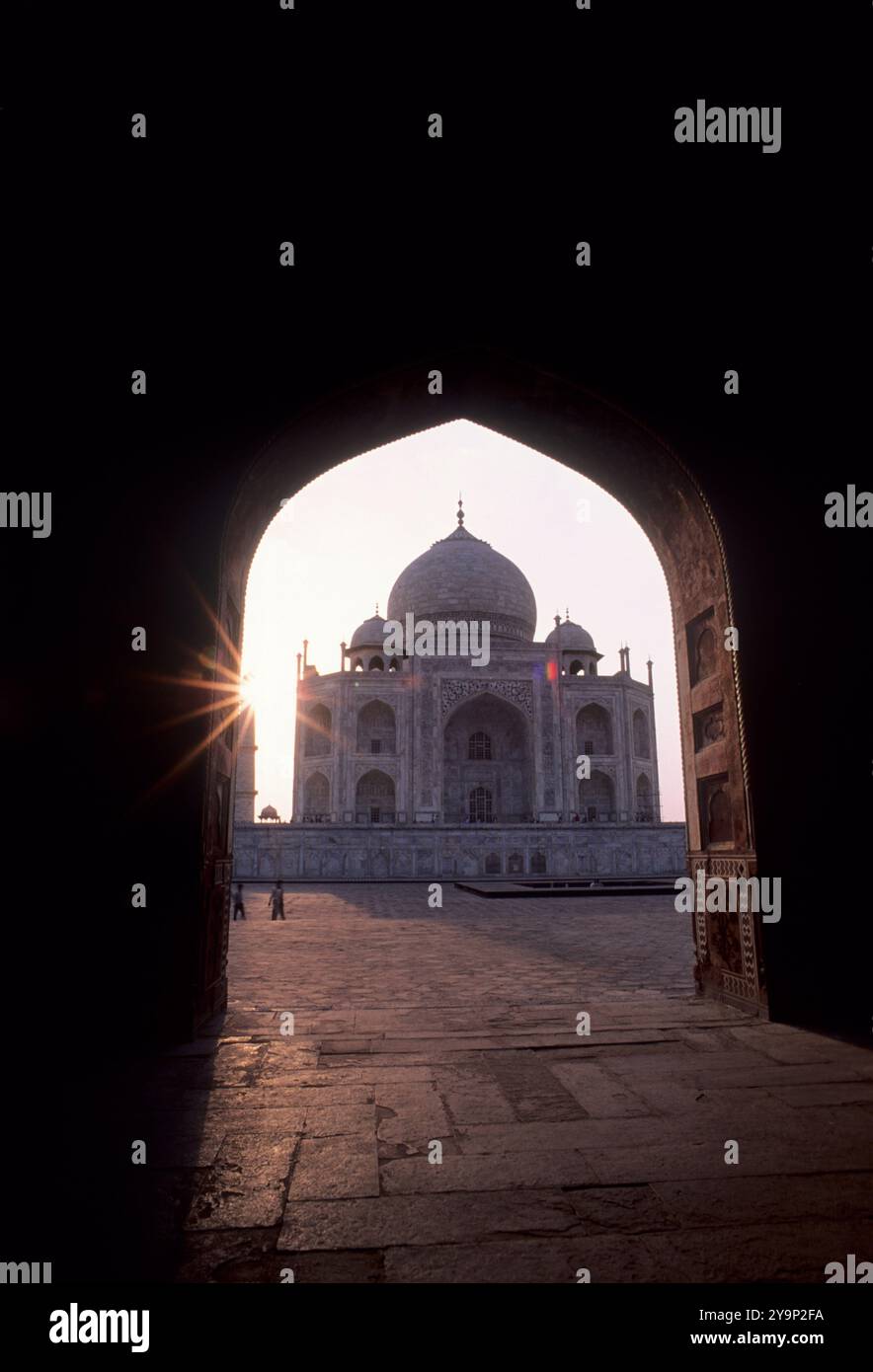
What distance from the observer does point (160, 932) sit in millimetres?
3879

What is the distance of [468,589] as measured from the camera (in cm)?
3625

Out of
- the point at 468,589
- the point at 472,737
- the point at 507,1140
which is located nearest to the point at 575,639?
the point at 468,589

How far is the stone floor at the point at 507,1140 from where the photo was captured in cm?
180

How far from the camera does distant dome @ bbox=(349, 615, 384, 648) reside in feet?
124

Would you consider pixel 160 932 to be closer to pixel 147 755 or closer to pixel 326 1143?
pixel 147 755

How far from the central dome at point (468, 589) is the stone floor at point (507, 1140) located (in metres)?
31.5

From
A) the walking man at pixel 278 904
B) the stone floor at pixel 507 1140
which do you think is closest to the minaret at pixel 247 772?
the walking man at pixel 278 904

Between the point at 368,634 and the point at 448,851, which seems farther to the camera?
the point at 368,634

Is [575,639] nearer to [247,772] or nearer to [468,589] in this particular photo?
[468,589]

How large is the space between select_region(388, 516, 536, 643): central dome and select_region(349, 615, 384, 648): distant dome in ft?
3.02

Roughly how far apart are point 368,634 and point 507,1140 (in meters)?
36.0

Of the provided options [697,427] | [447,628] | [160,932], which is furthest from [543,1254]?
[447,628]

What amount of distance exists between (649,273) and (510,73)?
4.27ft

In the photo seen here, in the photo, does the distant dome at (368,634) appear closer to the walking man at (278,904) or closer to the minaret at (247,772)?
the minaret at (247,772)
